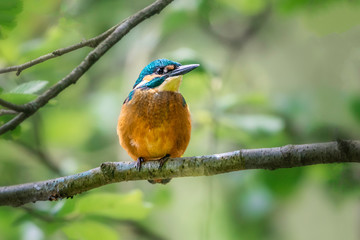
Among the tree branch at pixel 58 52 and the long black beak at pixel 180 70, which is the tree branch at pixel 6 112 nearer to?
the tree branch at pixel 58 52

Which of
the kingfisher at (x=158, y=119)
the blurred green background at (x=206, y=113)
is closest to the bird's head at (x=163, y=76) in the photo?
the kingfisher at (x=158, y=119)

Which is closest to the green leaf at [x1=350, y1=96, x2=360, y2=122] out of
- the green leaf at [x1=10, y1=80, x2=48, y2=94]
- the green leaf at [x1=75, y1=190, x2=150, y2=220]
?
the green leaf at [x1=75, y1=190, x2=150, y2=220]

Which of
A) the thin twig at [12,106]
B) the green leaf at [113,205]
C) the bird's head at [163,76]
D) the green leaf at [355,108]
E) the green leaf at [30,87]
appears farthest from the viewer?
the green leaf at [355,108]

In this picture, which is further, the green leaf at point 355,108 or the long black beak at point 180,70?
the green leaf at point 355,108

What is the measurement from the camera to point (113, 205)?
2.09 metres

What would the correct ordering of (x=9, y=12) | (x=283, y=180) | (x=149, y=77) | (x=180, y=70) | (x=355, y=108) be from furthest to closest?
1. (x=283, y=180)
2. (x=355, y=108)
3. (x=149, y=77)
4. (x=180, y=70)
5. (x=9, y=12)

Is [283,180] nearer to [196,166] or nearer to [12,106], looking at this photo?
[196,166]

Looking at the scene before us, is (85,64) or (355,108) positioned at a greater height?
(355,108)

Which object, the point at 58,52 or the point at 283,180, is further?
the point at 283,180

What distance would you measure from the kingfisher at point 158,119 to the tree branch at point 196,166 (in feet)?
1.04

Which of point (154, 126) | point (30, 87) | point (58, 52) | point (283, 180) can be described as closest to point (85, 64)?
point (58, 52)

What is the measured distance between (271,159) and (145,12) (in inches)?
28.1

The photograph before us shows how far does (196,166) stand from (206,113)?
1.57m

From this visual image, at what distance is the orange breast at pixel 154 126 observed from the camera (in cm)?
225
